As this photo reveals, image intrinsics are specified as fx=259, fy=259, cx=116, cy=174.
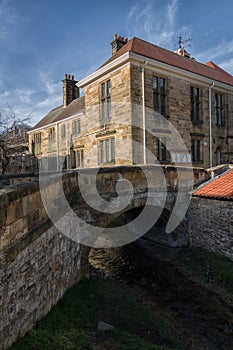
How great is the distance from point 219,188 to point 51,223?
748 cm

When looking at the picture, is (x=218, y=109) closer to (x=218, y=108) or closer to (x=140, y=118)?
(x=218, y=108)

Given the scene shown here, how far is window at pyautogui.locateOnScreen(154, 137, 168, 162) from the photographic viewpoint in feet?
45.8

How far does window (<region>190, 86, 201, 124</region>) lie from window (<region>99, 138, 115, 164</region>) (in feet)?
17.7

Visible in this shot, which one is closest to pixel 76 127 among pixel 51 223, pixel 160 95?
pixel 160 95

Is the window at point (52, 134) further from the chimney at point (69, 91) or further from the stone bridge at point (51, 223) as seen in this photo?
the stone bridge at point (51, 223)

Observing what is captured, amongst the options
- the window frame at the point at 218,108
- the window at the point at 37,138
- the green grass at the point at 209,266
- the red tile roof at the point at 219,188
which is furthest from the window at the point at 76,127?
the green grass at the point at 209,266

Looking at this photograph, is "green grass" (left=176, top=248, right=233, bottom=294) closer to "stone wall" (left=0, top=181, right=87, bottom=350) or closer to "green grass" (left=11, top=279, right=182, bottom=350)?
"green grass" (left=11, top=279, right=182, bottom=350)

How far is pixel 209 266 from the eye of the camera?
31.0ft

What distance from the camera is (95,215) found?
7.84 metres

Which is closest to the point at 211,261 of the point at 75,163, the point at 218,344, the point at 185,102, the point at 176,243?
the point at 176,243

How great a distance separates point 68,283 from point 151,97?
10.3m

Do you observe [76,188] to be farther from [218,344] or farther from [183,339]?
[218,344]

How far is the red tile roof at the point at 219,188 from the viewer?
9.93 meters

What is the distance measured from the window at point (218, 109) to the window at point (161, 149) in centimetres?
540
